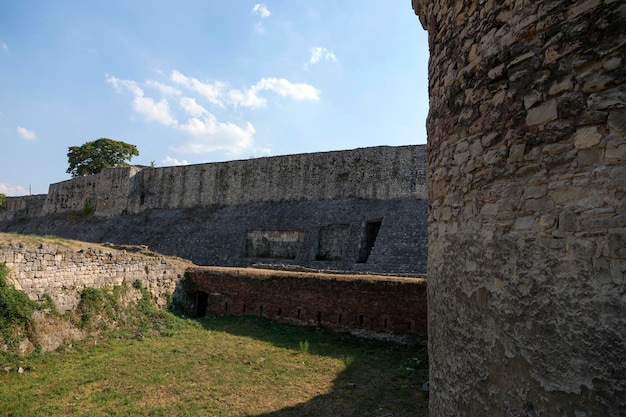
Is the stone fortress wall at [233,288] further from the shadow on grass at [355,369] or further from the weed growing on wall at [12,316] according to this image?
the shadow on grass at [355,369]

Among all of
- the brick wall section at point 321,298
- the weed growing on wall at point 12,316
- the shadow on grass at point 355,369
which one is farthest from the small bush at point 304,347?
the weed growing on wall at point 12,316

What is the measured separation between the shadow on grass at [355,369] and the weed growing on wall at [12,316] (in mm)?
4564

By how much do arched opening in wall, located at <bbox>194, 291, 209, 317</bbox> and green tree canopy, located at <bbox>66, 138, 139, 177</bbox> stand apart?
3334 cm

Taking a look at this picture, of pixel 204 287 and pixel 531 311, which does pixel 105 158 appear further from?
pixel 531 311

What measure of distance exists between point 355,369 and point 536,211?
7.45 m

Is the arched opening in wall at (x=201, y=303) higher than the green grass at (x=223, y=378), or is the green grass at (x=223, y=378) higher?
the arched opening in wall at (x=201, y=303)

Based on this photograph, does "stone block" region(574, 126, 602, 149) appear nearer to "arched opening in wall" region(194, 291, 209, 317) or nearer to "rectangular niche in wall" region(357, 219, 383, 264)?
"arched opening in wall" region(194, 291, 209, 317)

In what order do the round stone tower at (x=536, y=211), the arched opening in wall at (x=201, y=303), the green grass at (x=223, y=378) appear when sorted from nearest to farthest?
the round stone tower at (x=536, y=211) < the green grass at (x=223, y=378) < the arched opening in wall at (x=201, y=303)

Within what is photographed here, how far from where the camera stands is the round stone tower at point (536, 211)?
1.99 metres

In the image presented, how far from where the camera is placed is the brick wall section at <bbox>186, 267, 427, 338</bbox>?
34.8 ft

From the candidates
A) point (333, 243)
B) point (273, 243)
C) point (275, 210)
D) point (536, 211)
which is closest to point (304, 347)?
point (536, 211)

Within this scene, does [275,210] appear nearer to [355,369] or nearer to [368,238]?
[368,238]

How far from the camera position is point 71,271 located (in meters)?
10.5

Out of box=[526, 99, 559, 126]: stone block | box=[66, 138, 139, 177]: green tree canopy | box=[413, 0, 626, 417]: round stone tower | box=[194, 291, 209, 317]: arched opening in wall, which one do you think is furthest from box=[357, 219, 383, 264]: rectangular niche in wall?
box=[66, 138, 139, 177]: green tree canopy
